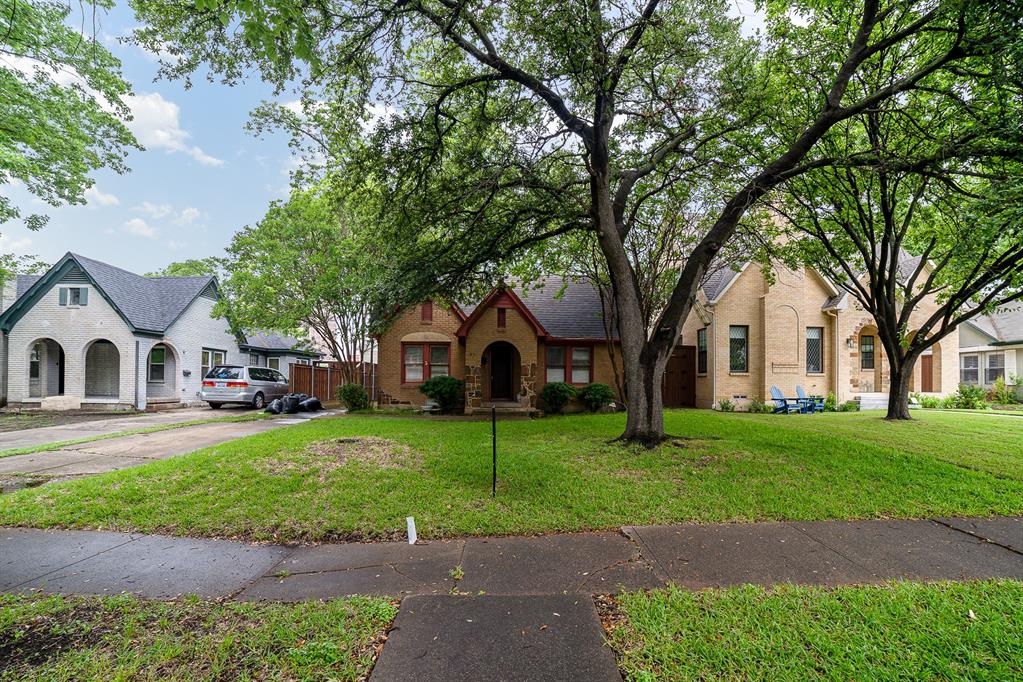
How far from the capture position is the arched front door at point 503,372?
17969mm

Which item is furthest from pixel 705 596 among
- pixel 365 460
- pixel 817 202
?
pixel 817 202

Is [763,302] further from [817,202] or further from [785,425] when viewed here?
[785,425]

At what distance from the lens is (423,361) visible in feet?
56.6

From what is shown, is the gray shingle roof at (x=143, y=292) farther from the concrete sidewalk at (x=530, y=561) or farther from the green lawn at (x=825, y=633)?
the green lawn at (x=825, y=633)

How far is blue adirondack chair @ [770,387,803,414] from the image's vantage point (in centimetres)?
1635

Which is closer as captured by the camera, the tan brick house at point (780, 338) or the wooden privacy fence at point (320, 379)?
the tan brick house at point (780, 338)

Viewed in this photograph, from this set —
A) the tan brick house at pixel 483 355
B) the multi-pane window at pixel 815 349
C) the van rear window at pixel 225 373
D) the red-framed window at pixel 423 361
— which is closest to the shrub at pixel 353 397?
the tan brick house at pixel 483 355

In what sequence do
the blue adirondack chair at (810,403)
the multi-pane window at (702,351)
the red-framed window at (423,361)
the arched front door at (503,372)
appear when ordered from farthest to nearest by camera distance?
the multi-pane window at (702,351) → the arched front door at (503,372) → the red-framed window at (423,361) → the blue adirondack chair at (810,403)

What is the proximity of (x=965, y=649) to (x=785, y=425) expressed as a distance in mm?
10073

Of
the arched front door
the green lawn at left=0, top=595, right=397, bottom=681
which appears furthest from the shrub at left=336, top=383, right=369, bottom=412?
the green lawn at left=0, top=595, right=397, bottom=681

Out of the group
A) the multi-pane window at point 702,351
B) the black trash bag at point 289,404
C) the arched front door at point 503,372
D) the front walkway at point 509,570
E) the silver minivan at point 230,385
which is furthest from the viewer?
the silver minivan at point 230,385

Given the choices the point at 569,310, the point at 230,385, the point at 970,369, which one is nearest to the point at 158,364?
the point at 230,385

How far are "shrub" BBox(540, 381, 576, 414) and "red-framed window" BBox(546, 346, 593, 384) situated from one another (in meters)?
1.40

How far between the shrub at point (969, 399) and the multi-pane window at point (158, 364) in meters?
31.8
